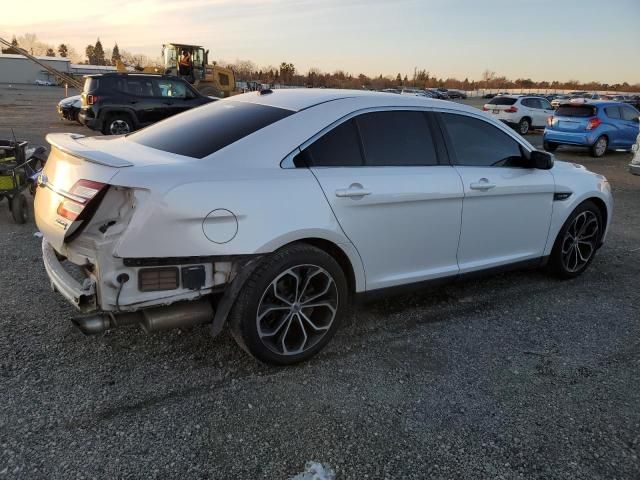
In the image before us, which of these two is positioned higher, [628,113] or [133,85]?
[628,113]

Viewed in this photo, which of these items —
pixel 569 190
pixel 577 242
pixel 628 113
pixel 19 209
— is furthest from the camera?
pixel 628 113

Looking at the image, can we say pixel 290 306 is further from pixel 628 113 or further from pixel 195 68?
pixel 195 68

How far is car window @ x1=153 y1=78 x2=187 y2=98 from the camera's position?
1454 centimetres

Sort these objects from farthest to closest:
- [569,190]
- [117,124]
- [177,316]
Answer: [117,124]
[569,190]
[177,316]

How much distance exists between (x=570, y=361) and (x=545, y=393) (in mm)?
528

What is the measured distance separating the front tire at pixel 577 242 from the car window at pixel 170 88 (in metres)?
12.4

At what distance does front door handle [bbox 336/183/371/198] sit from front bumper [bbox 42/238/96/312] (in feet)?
4.81

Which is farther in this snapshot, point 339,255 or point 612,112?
point 612,112

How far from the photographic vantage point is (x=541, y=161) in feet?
13.9

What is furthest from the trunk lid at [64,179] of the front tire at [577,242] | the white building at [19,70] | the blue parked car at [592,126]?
the white building at [19,70]

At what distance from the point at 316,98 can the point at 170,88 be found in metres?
12.4

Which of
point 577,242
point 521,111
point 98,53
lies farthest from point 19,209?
point 98,53

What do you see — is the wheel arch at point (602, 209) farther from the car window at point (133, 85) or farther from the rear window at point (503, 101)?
the rear window at point (503, 101)

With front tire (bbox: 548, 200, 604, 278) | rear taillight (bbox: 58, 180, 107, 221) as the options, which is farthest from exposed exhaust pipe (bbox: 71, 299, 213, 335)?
front tire (bbox: 548, 200, 604, 278)
